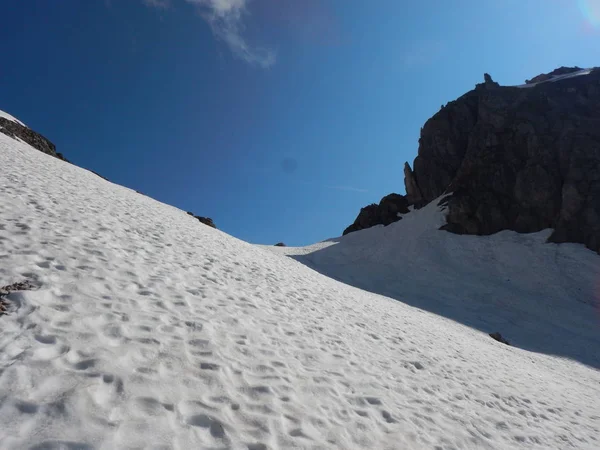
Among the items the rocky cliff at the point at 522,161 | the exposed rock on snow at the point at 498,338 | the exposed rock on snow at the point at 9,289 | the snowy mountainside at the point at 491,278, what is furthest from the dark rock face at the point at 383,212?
the exposed rock on snow at the point at 9,289

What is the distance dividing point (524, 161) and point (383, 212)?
21.9 m

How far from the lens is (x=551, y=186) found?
4150cm

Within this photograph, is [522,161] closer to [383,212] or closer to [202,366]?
[383,212]

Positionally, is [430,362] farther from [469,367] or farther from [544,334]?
[544,334]

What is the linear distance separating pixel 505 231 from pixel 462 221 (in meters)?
5.23

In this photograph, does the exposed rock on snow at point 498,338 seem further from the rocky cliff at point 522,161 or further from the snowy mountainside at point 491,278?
the rocky cliff at point 522,161

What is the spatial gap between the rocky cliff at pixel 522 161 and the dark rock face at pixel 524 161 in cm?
10

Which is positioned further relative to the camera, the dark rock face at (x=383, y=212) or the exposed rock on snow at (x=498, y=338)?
the dark rock face at (x=383, y=212)

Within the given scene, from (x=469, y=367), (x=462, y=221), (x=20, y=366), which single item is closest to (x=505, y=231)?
(x=462, y=221)

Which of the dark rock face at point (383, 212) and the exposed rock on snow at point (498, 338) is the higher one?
the dark rock face at point (383, 212)

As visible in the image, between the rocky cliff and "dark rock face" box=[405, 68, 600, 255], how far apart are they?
100 mm

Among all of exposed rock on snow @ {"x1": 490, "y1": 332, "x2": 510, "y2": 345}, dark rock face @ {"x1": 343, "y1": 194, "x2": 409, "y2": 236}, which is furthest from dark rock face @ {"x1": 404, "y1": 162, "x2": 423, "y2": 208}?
exposed rock on snow @ {"x1": 490, "y1": 332, "x2": 510, "y2": 345}

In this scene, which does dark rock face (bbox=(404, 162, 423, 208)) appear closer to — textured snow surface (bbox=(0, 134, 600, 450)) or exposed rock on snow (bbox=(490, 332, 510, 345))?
exposed rock on snow (bbox=(490, 332, 510, 345))

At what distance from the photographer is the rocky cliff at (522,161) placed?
39.2 metres
